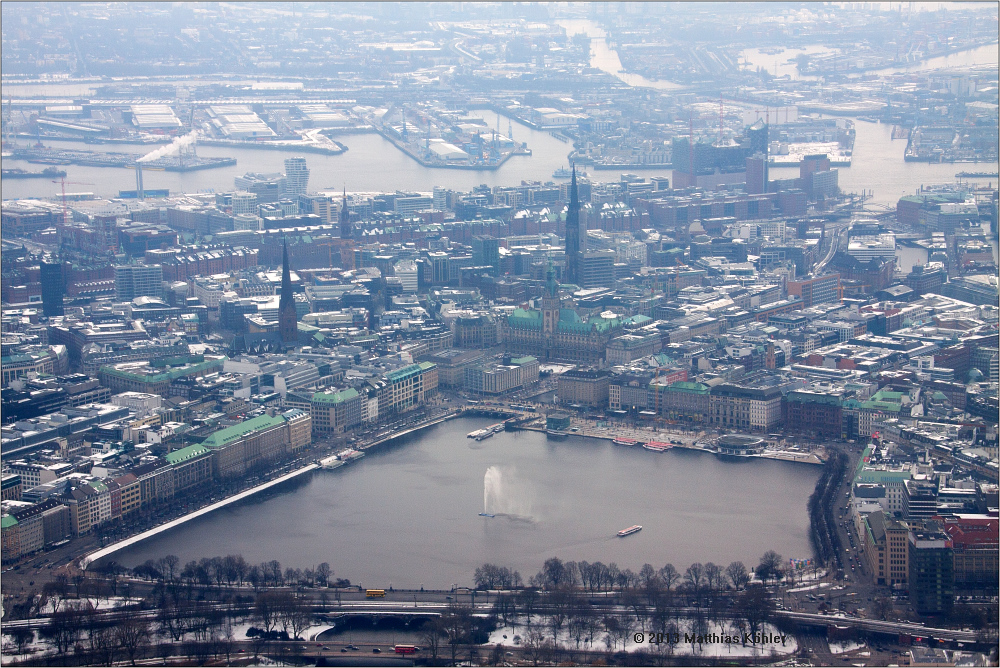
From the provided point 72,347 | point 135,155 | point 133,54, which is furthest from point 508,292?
point 133,54

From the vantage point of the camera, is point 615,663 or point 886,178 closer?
point 615,663

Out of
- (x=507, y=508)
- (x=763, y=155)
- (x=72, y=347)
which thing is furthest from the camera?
(x=763, y=155)

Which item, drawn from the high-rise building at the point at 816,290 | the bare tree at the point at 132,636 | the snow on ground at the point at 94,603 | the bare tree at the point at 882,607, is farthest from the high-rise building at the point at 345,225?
the bare tree at the point at 882,607

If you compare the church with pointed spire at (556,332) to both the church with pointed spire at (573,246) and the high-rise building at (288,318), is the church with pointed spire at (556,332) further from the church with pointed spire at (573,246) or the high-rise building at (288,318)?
the church with pointed spire at (573,246)

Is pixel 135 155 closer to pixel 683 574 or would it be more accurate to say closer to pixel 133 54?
pixel 133 54

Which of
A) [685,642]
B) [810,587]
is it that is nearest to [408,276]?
[810,587]

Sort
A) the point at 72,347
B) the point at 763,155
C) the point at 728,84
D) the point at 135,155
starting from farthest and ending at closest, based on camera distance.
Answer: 1. the point at 728,84
2. the point at 135,155
3. the point at 763,155
4. the point at 72,347
